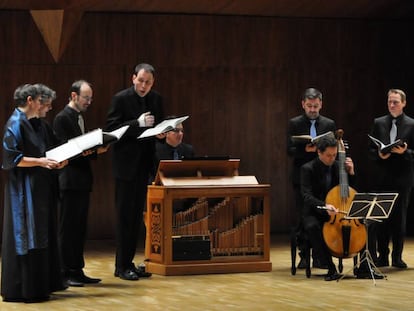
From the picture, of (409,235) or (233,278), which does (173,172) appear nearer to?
(233,278)

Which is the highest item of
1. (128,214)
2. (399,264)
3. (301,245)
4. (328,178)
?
(328,178)

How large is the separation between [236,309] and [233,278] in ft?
4.99

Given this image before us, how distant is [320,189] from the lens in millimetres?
7523

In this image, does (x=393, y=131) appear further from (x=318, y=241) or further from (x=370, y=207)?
(x=318, y=241)

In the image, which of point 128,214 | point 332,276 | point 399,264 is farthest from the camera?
point 399,264

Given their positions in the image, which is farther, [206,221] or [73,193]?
[206,221]

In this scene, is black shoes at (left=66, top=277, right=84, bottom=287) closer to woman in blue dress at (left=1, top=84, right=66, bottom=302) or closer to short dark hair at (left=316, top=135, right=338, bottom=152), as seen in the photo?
woman in blue dress at (left=1, top=84, right=66, bottom=302)

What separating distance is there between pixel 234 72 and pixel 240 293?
4.72 meters

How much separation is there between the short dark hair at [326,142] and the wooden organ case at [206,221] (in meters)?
0.63

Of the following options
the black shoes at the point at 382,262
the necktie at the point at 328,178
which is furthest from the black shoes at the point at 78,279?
the black shoes at the point at 382,262

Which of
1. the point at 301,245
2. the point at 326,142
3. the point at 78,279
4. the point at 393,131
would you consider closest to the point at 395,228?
the point at 393,131

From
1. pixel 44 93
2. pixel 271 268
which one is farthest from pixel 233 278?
pixel 44 93

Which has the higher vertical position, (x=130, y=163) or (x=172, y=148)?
(x=172, y=148)

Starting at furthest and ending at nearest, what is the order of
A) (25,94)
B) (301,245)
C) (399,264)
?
(399,264)
(301,245)
(25,94)
